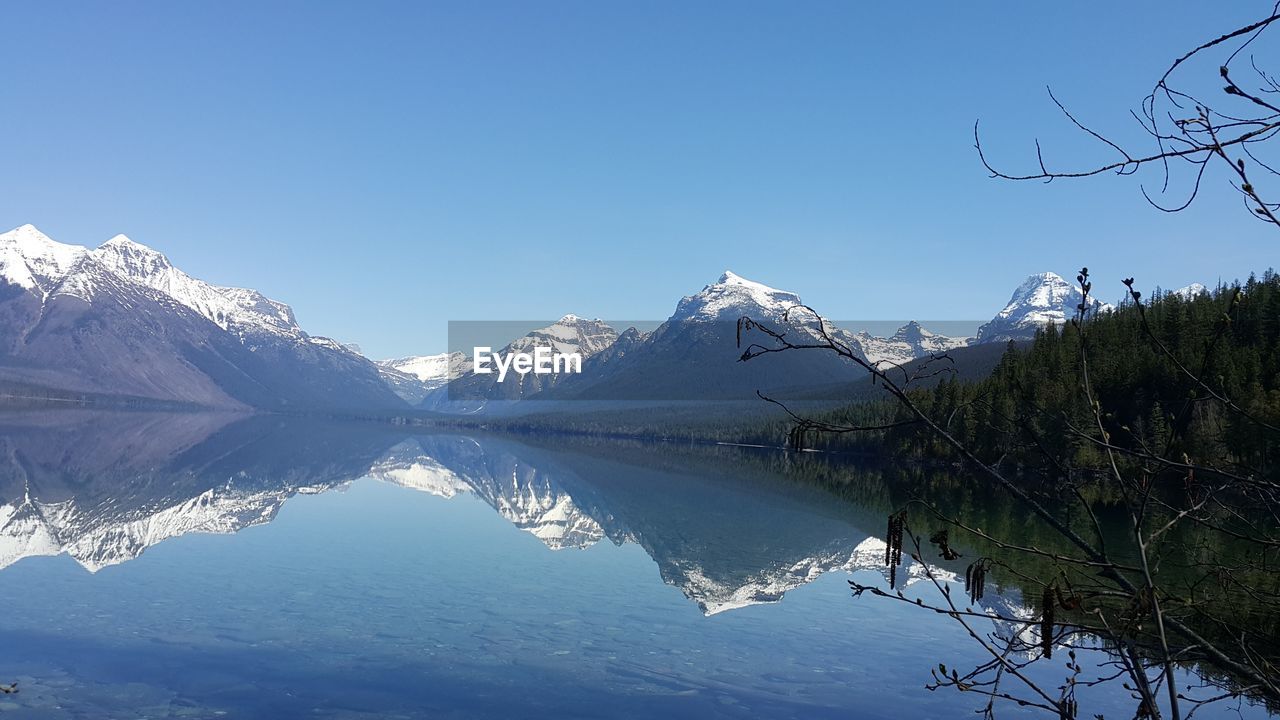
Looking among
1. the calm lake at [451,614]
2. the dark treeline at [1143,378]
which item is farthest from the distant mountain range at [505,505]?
the dark treeline at [1143,378]

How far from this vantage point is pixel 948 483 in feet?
322

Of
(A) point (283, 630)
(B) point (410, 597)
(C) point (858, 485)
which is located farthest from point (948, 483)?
(A) point (283, 630)

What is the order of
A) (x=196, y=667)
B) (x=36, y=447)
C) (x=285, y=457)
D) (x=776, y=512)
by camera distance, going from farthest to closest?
(x=285, y=457), (x=36, y=447), (x=776, y=512), (x=196, y=667)

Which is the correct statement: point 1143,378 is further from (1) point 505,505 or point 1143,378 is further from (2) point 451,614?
(2) point 451,614

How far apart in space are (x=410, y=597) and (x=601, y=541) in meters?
23.5

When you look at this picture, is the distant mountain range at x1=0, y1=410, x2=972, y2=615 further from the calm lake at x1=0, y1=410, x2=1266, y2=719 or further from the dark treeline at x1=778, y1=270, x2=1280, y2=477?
the dark treeline at x1=778, y1=270, x2=1280, y2=477

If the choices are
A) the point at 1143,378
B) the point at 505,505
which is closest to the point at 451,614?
the point at 505,505

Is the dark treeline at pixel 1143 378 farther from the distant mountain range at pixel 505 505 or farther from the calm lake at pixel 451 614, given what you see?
the calm lake at pixel 451 614

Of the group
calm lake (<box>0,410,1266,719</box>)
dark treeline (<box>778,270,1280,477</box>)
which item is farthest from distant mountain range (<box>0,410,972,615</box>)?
dark treeline (<box>778,270,1280,477</box>)

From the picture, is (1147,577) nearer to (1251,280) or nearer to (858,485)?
(858,485)

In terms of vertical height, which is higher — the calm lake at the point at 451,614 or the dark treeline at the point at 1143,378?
the dark treeline at the point at 1143,378

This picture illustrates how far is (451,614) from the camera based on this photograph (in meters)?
30.5

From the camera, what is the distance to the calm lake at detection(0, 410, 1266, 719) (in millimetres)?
21156

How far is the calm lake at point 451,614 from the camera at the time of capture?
21.2 metres
